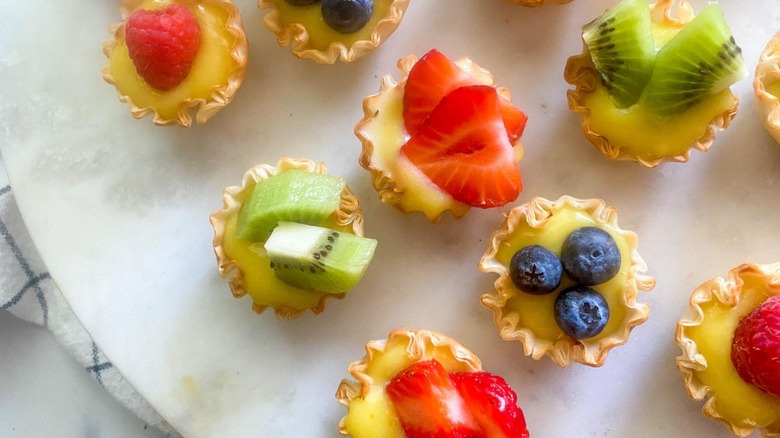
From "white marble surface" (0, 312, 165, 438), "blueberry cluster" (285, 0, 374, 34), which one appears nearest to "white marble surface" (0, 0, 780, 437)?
"blueberry cluster" (285, 0, 374, 34)

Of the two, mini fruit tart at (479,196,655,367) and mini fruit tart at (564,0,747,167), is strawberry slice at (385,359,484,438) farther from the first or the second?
mini fruit tart at (564,0,747,167)

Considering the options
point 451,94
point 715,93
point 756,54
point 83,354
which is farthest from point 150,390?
point 756,54

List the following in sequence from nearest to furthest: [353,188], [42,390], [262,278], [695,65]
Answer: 1. [695,65]
2. [262,278]
3. [353,188]
4. [42,390]

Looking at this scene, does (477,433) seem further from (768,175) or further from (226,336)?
(768,175)

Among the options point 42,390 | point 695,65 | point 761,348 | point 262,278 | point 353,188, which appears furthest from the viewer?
point 42,390

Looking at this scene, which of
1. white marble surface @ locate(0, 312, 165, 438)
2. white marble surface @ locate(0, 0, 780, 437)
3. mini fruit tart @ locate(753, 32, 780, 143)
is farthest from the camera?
white marble surface @ locate(0, 312, 165, 438)

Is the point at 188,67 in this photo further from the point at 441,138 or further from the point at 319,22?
the point at 441,138

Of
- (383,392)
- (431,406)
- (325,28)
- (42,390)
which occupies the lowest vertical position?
(42,390)

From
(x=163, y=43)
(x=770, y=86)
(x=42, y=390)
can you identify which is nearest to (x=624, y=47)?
(x=770, y=86)
